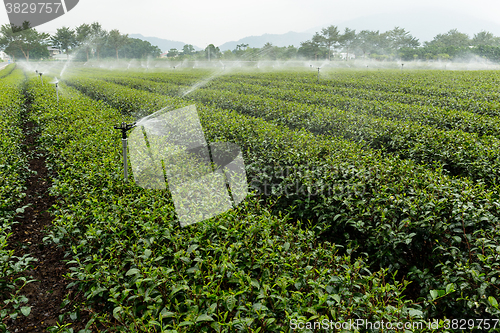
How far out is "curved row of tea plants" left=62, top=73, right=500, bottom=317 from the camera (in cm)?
227

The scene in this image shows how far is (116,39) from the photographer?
220 ft

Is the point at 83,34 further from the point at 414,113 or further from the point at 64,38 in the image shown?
the point at 414,113

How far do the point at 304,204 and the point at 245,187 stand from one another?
2.84 feet

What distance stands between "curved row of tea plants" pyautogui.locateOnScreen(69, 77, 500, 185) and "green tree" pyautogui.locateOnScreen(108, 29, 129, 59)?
68807mm

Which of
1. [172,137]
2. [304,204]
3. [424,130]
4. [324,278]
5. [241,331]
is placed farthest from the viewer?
[424,130]

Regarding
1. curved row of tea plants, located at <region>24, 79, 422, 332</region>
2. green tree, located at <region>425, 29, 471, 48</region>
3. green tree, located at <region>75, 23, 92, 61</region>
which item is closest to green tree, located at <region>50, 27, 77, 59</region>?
green tree, located at <region>75, 23, 92, 61</region>

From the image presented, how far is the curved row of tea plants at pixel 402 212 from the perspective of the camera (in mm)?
2268

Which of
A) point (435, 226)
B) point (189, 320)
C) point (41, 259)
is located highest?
point (189, 320)

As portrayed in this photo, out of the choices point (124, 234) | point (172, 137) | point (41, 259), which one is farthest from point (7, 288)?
point (172, 137)

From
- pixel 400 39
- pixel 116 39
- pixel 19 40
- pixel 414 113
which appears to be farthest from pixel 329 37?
pixel 414 113

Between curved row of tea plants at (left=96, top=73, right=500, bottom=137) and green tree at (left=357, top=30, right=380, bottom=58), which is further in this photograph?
green tree at (left=357, top=30, right=380, bottom=58)

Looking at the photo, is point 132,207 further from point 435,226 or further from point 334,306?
point 435,226

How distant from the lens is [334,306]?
1.80m

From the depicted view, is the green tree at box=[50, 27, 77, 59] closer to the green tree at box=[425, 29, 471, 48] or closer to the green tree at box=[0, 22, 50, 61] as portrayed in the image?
the green tree at box=[0, 22, 50, 61]
